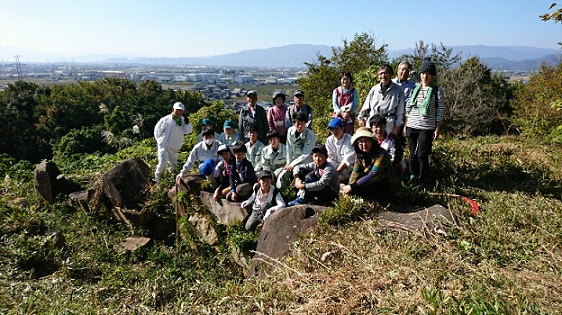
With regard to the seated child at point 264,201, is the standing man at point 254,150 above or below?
above

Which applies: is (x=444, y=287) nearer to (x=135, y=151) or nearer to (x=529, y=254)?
(x=529, y=254)

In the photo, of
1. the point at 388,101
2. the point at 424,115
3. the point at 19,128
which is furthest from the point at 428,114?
the point at 19,128

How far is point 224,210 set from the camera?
628cm

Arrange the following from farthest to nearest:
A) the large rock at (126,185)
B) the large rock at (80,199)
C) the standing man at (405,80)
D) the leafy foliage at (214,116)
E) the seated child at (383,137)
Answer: the leafy foliage at (214,116), the large rock at (80,199), the large rock at (126,185), the standing man at (405,80), the seated child at (383,137)

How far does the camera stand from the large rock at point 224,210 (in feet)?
19.6

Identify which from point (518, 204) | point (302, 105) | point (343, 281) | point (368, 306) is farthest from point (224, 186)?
point (518, 204)

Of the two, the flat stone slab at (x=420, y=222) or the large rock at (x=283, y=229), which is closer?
the flat stone slab at (x=420, y=222)

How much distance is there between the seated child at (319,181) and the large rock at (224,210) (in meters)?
1.16

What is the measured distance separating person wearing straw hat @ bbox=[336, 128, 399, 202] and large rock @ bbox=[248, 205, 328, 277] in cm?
57

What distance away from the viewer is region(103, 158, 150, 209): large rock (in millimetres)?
7695

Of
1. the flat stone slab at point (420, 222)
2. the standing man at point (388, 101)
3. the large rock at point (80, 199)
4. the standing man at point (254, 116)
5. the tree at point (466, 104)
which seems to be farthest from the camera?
the tree at point (466, 104)

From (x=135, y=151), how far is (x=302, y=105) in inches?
313

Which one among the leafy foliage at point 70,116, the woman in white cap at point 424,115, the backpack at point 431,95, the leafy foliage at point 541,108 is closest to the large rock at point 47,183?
the woman in white cap at point 424,115

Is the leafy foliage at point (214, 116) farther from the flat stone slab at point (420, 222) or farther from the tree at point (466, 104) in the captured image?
the tree at point (466, 104)
